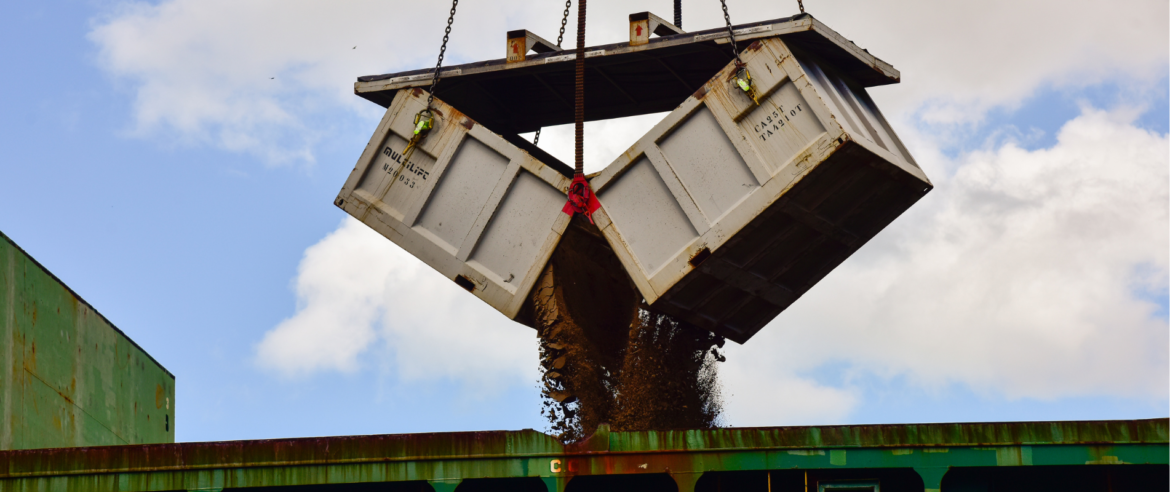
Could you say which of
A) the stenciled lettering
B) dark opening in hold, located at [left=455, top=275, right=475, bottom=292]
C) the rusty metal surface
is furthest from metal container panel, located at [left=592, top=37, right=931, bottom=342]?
the rusty metal surface

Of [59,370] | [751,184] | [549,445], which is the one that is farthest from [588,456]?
[59,370]

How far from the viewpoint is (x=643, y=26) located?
8.28 metres

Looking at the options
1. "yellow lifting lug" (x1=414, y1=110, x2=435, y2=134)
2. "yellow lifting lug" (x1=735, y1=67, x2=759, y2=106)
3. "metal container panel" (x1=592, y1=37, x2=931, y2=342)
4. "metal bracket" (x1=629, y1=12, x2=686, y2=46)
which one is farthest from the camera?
"yellow lifting lug" (x1=414, y1=110, x2=435, y2=134)

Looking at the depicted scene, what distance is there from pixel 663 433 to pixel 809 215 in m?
2.52

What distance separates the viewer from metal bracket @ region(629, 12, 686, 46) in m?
8.28

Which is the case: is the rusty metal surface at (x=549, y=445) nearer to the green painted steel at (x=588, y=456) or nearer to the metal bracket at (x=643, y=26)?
the green painted steel at (x=588, y=456)

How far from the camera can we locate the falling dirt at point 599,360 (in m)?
8.12

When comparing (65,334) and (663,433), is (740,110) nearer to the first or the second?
(663,433)

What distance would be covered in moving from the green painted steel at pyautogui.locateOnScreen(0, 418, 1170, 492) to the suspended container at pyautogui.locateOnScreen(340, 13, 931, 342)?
2063 mm

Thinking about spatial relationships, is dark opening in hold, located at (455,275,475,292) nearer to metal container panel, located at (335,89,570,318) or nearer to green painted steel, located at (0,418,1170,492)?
metal container panel, located at (335,89,570,318)

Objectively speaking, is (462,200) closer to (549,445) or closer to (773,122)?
(773,122)

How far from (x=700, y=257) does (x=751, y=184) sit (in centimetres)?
60

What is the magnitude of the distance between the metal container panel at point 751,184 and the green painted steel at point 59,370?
4.37 metres

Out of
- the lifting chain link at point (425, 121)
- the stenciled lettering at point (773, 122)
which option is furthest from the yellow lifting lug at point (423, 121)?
the stenciled lettering at point (773, 122)
